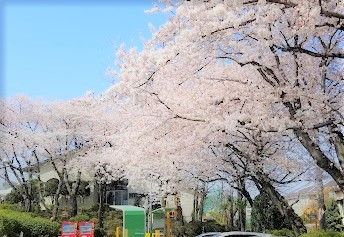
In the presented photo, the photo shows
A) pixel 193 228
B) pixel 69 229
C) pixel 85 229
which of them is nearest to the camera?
pixel 69 229

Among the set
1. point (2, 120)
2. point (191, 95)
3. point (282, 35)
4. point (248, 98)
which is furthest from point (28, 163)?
point (282, 35)

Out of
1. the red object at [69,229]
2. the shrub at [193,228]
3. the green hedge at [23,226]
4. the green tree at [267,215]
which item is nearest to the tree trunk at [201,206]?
the shrub at [193,228]

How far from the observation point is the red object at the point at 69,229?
1912cm

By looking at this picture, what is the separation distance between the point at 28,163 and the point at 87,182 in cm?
948

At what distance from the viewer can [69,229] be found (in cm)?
1934

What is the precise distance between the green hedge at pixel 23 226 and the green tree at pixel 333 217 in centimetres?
1461

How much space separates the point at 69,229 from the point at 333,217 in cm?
1696

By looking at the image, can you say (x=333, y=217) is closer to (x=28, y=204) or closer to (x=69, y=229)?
(x=69, y=229)

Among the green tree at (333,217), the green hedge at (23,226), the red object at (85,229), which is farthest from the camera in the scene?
the green tree at (333,217)

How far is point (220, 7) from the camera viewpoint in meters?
7.50

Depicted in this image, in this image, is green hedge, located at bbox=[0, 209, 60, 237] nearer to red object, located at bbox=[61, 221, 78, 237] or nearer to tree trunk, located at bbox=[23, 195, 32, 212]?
red object, located at bbox=[61, 221, 78, 237]

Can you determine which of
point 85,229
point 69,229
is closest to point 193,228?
point 85,229

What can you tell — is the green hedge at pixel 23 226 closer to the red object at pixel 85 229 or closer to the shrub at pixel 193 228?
the red object at pixel 85 229

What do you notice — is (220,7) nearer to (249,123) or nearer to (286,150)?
(249,123)
